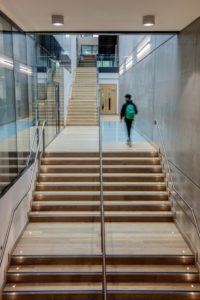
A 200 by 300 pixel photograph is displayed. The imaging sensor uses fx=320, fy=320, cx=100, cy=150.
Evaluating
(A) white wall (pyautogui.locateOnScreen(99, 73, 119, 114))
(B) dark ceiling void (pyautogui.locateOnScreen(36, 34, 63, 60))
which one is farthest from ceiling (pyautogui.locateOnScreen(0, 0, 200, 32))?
(A) white wall (pyautogui.locateOnScreen(99, 73, 119, 114))

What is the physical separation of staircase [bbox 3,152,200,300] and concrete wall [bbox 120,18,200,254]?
762 millimetres

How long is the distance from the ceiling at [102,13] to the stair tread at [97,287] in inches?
174

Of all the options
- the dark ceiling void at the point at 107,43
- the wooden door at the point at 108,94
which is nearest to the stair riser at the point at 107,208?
the wooden door at the point at 108,94

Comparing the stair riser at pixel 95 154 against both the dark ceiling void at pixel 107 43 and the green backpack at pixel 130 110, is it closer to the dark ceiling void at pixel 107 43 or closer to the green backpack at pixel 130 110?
the green backpack at pixel 130 110

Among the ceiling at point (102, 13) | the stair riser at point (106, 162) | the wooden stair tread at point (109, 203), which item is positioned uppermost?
the ceiling at point (102, 13)

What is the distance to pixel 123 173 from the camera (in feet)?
27.6

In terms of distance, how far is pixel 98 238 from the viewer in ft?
21.1

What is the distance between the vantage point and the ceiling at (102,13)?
4617 millimetres

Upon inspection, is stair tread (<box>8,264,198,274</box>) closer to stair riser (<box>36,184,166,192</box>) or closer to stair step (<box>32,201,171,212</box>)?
stair step (<box>32,201,171,212</box>)

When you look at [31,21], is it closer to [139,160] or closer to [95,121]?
[139,160]

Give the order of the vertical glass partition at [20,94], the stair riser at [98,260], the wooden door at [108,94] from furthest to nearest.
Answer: the wooden door at [108,94] < the stair riser at [98,260] < the vertical glass partition at [20,94]

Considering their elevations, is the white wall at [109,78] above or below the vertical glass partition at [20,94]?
above

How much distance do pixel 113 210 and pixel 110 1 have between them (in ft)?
15.3

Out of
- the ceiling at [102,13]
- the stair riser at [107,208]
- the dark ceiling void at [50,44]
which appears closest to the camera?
the ceiling at [102,13]
